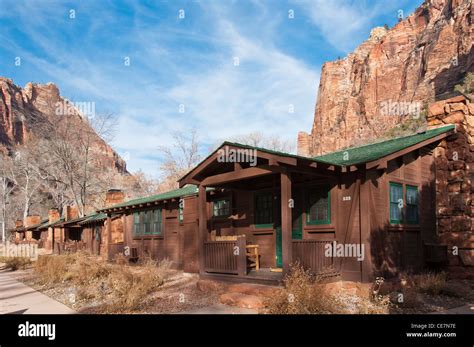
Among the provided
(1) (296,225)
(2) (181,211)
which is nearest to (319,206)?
(1) (296,225)

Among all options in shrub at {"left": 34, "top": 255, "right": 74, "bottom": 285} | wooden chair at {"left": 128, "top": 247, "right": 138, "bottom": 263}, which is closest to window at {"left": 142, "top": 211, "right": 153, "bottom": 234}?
wooden chair at {"left": 128, "top": 247, "right": 138, "bottom": 263}

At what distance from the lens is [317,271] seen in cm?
1059

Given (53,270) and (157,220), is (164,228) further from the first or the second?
(53,270)

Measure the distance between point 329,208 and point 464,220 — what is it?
176 inches

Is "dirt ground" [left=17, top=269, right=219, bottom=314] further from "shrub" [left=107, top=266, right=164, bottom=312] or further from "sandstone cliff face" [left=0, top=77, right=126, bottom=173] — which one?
"sandstone cliff face" [left=0, top=77, right=126, bottom=173]

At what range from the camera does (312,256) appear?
10.8 meters

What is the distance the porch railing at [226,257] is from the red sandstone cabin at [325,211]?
0.03 metres

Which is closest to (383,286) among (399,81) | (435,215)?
(435,215)

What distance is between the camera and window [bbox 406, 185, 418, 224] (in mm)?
12219

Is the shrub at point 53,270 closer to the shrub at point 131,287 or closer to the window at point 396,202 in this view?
the shrub at point 131,287

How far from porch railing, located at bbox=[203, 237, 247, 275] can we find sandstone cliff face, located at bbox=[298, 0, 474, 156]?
45659mm

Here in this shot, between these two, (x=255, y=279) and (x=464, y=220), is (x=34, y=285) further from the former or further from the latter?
(x=464, y=220)

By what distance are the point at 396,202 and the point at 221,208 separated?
6457 mm
